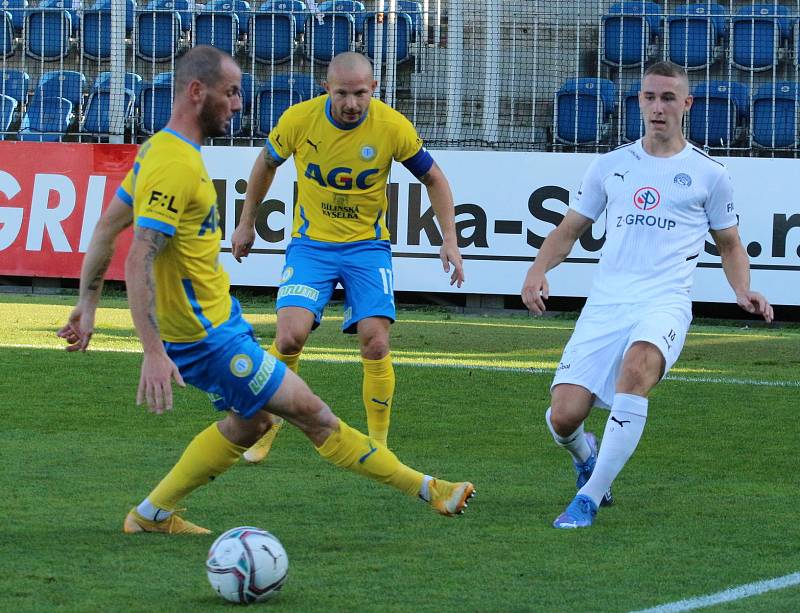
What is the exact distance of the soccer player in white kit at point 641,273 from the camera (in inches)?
214

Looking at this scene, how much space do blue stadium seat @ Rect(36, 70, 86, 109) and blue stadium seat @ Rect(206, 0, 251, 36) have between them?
1.87 metres

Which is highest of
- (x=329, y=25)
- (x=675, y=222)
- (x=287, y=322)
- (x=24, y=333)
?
(x=329, y=25)

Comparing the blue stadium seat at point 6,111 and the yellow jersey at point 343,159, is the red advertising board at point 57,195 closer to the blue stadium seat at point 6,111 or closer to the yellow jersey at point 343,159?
the blue stadium seat at point 6,111

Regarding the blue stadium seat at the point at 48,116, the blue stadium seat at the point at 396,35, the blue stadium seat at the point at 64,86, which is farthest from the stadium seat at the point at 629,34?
the blue stadium seat at the point at 48,116

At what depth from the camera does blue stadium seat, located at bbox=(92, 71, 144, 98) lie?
16828 millimetres

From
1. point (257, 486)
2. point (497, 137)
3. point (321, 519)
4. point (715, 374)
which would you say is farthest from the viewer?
point (497, 137)

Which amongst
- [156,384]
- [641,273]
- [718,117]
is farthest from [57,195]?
[156,384]

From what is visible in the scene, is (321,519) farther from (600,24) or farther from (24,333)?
(600,24)

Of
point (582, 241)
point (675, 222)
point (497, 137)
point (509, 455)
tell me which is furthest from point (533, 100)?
point (675, 222)

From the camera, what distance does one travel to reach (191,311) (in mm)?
4574

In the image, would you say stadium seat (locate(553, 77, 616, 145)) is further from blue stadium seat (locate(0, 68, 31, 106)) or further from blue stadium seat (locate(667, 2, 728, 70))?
blue stadium seat (locate(0, 68, 31, 106))

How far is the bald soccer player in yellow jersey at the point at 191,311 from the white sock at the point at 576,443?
3.10ft

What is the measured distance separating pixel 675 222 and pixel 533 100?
34.4ft

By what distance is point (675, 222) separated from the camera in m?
5.63
